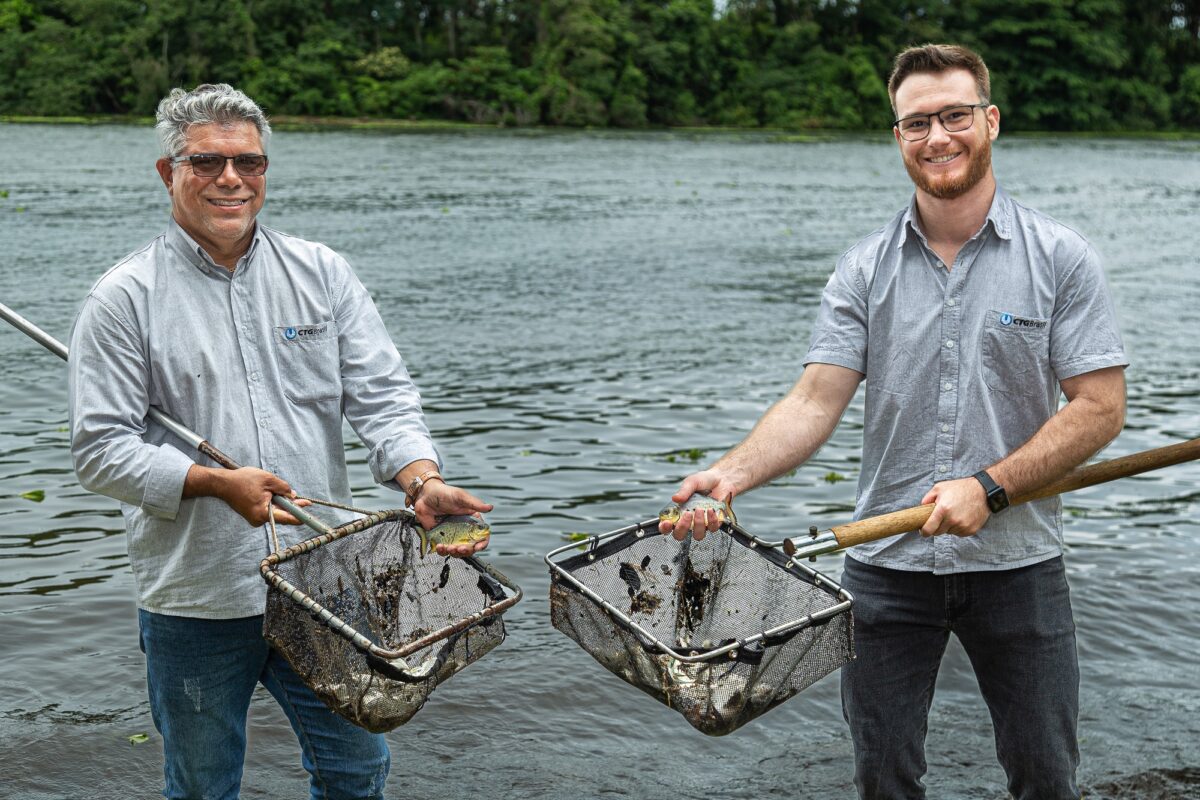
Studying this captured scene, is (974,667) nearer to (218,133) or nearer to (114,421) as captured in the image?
(114,421)

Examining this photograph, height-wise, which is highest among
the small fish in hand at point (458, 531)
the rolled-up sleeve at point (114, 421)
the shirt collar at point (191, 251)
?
the shirt collar at point (191, 251)

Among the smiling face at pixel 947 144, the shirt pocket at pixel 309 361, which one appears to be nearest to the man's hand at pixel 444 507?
the shirt pocket at pixel 309 361

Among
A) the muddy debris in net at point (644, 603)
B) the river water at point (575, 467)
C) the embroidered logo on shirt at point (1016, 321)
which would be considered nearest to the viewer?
the embroidered logo on shirt at point (1016, 321)

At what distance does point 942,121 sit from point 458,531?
1.74 m

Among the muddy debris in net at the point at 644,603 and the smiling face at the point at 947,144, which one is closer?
the smiling face at the point at 947,144

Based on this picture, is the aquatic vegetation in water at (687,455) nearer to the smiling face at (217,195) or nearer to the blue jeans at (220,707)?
the blue jeans at (220,707)

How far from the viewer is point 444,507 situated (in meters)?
3.65

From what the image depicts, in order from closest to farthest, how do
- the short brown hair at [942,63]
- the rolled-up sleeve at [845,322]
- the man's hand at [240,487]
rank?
the man's hand at [240,487], the short brown hair at [942,63], the rolled-up sleeve at [845,322]

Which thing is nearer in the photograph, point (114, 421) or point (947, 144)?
point (114, 421)

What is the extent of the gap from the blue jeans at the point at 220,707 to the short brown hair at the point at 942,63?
2.32m

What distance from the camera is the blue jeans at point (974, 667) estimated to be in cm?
377

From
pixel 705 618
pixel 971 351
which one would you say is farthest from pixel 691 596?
pixel 971 351

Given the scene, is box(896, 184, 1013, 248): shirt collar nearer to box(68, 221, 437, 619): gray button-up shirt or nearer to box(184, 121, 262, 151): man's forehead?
box(68, 221, 437, 619): gray button-up shirt

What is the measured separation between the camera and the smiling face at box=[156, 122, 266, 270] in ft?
11.6
